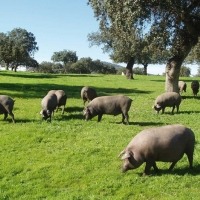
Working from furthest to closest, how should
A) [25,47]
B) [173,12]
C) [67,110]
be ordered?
1. [25,47]
2. [173,12]
3. [67,110]

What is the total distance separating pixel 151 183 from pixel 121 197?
103 cm

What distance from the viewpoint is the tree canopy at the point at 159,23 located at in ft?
65.1

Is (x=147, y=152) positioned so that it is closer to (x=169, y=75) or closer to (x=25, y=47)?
(x=169, y=75)

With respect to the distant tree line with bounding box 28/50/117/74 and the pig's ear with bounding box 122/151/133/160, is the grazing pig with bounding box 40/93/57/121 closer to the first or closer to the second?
the pig's ear with bounding box 122/151/133/160

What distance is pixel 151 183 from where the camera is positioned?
8.26 metres

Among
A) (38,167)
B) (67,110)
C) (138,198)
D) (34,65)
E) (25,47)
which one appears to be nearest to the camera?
(138,198)

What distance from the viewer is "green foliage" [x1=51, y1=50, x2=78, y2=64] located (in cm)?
13850

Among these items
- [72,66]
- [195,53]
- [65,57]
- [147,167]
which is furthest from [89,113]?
[65,57]

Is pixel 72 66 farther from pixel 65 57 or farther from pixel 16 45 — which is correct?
pixel 16 45

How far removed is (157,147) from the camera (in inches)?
332

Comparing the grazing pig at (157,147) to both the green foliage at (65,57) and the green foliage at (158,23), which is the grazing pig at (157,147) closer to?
the green foliage at (158,23)

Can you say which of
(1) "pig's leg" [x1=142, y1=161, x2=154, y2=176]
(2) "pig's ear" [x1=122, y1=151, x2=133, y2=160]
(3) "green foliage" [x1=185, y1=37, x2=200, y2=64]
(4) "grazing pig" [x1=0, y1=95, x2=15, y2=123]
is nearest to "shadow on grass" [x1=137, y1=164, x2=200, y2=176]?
(1) "pig's leg" [x1=142, y1=161, x2=154, y2=176]

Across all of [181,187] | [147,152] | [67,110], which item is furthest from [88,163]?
[67,110]

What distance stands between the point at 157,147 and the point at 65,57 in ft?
435
